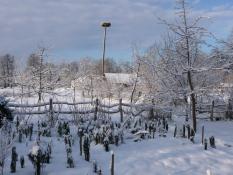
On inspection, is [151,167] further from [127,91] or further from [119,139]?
[127,91]

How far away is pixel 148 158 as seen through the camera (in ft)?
36.3

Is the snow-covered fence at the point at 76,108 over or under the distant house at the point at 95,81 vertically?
under

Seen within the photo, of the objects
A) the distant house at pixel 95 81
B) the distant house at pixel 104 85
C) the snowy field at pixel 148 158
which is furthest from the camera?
the distant house at pixel 95 81

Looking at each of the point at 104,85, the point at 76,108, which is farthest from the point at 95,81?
the point at 76,108

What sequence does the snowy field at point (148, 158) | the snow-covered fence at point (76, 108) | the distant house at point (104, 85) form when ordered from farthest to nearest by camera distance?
the distant house at point (104, 85), the snow-covered fence at point (76, 108), the snowy field at point (148, 158)

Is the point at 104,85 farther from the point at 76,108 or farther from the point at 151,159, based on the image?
the point at 151,159

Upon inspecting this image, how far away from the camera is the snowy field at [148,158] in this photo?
388 inches

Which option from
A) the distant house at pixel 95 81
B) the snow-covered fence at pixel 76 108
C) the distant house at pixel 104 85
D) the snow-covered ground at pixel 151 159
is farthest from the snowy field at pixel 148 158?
the distant house at pixel 95 81

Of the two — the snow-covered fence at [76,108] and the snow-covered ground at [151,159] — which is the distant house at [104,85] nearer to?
the snow-covered fence at [76,108]

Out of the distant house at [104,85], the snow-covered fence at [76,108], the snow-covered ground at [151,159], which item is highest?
the distant house at [104,85]

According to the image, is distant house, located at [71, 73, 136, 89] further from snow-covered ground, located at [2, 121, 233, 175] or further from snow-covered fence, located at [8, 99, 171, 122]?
snow-covered ground, located at [2, 121, 233, 175]

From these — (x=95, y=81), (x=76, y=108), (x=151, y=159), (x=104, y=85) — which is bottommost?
(x=151, y=159)

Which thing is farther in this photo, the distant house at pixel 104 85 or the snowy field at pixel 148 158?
the distant house at pixel 104 85

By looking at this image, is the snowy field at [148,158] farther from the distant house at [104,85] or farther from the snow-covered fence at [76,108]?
the distant house at [104,85]
